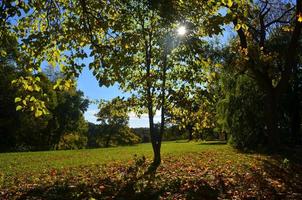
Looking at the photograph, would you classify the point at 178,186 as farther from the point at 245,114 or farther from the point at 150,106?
the point at 245,114

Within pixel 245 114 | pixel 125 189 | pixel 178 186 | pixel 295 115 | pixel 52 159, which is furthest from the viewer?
pixel 295 115

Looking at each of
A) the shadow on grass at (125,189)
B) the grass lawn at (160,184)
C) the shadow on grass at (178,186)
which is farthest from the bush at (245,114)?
the shadow on grass at (125,189)

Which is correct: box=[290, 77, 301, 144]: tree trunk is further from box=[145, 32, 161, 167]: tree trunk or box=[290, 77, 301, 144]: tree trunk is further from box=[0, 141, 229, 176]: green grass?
box=[145, 32, 161, 167]: tree trunk

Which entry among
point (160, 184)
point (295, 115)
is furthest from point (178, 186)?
point (295, 115)

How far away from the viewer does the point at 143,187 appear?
10.4 m

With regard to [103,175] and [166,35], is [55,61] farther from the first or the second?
[103,175]

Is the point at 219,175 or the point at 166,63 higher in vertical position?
the point at 166,63

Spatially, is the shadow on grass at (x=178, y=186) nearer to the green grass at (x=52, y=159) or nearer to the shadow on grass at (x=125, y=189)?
the shadow on grass at (x=125, y=189)

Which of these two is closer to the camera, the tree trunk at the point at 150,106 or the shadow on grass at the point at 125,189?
the shadow on grass at the point at 125,189

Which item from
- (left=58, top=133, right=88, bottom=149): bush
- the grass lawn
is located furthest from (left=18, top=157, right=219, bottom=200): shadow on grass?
(left=58, top=133, right=88, bottom=149): bush

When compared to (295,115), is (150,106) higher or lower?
lower

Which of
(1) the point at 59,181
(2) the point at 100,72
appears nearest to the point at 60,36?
(2) the point at 100,72

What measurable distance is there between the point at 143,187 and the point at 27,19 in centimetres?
514

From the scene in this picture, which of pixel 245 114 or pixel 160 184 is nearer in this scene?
pixel 160 184
